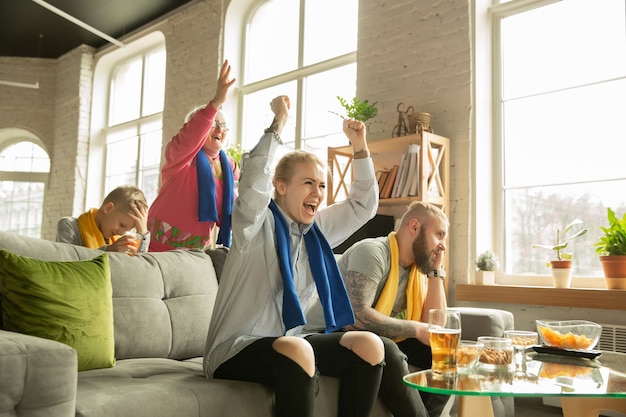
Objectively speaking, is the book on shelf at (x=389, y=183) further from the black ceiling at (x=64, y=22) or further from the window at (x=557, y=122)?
the black ceiling at (x=64, y=22)

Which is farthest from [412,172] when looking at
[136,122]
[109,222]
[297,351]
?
[136,122]

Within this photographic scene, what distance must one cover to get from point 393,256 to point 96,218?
129 centimetres

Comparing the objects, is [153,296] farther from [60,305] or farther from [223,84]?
[223,84]

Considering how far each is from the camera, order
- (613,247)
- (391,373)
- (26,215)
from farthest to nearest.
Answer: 1. (26,215)
2. (613,247)
3. (391,373)

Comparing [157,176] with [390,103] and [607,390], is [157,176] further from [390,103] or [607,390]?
[607,390]

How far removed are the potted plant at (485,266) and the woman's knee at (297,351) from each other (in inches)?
87.7

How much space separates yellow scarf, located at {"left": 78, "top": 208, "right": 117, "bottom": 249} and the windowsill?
2232 mm

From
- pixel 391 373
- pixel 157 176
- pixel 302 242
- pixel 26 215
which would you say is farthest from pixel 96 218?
pixel 26 215

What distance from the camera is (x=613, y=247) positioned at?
123 inches

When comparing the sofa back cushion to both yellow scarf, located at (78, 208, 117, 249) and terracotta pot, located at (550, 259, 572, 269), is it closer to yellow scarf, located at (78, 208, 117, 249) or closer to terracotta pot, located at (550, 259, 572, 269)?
yellow scarf, located at (78, 208, 117, 249)

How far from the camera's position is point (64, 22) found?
732 centimetres

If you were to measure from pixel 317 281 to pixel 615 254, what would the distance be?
6.40 ft

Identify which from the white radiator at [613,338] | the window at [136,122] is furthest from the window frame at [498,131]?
the window at [136,122]

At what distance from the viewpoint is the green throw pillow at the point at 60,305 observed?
175cm
